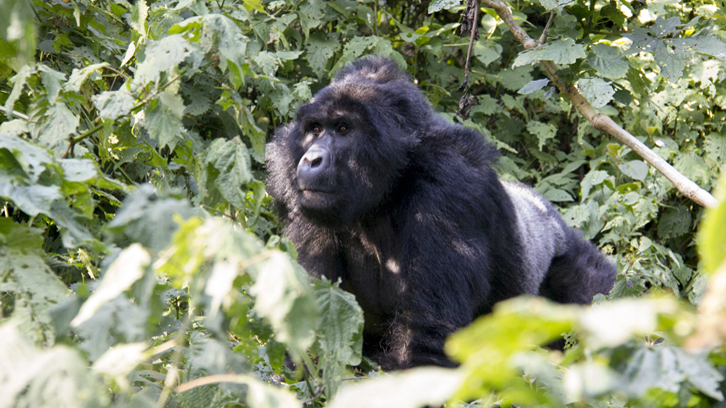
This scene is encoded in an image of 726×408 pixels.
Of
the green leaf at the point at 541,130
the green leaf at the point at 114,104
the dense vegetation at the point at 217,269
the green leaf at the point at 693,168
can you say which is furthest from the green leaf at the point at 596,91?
the green leaf at the point at 114,104

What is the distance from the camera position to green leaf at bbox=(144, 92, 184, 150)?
184cm

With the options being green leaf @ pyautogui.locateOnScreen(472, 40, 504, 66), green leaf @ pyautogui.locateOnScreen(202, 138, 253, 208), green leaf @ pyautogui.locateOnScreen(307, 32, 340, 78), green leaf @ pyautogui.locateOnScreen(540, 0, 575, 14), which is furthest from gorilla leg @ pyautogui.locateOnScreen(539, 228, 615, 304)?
green leaf @ pyautogui.locateOnScreen(202, 138, 253, 208)

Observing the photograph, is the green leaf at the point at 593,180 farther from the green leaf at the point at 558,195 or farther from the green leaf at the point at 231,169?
the green leaf at the point at 231,169

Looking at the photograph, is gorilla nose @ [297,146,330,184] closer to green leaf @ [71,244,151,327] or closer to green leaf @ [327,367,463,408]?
green leaf @ [71,244,151,327]

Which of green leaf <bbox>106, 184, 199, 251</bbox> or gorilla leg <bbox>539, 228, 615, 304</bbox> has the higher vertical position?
green leaf <bbox>106, 184, 199, 251</bbox>

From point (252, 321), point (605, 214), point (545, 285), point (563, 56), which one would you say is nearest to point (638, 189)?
point (605, 214)

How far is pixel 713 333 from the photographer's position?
0.85 metres

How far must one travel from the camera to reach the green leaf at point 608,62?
11.3 feet

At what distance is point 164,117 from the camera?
73.9 inches

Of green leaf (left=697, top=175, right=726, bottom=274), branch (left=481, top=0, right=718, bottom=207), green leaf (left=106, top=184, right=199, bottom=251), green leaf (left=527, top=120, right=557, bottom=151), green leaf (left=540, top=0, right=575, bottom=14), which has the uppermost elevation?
green leaf (left=697, top=175, right=726, bottom=274)

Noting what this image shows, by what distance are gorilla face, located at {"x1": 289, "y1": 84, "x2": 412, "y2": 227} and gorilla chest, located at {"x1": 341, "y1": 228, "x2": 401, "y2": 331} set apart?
0.67 feet

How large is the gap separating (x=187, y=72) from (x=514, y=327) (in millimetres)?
1316

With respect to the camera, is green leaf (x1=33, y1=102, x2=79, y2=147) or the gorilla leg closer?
green leaf (x1=33, y1=102, x2=79, y2=147)

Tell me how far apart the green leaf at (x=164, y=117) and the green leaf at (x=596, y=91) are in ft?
7.74
